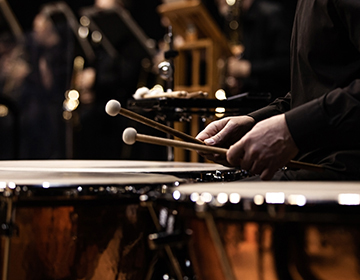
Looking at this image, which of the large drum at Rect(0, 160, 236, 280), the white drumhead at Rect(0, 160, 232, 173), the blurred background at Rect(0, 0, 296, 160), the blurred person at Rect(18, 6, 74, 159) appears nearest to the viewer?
the large drum at Rect(0, 160, 236, 280)

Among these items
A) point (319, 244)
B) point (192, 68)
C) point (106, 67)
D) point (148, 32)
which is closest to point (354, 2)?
point (319, 244)

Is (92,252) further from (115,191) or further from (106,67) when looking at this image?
(106,67)

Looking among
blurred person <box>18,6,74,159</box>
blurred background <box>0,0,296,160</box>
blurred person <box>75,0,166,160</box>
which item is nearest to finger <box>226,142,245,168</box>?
blurred background <box>0,0,296,160</box>

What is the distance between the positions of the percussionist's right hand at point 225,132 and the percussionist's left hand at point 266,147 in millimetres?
244

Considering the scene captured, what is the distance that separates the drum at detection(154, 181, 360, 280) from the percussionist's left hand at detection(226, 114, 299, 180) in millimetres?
207

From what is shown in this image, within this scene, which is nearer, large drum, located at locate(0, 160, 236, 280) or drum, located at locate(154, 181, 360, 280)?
drum, located at locate(154, 181, 360, 280)

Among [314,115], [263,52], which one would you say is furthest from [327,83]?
[263,52]

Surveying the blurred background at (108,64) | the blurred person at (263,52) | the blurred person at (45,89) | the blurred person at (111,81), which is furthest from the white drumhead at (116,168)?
the blurred person at (45,89)

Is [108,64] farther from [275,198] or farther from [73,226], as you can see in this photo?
[275,198]

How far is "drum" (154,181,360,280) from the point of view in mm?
495

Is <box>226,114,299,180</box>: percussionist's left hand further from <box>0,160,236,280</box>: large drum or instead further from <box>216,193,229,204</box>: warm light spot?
<box>216,193,229,204</box>: warm light spot

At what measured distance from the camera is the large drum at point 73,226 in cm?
71

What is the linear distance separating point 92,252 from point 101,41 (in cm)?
315

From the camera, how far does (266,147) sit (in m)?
0.77
